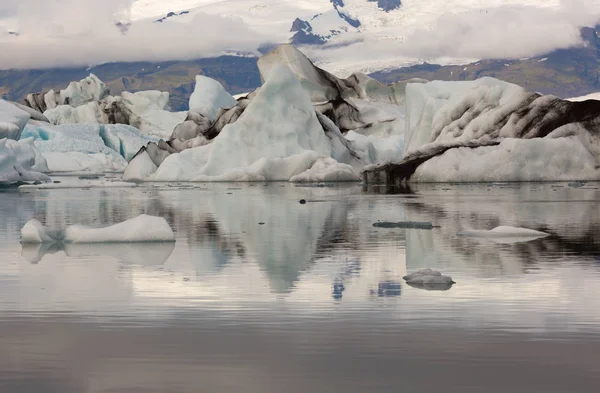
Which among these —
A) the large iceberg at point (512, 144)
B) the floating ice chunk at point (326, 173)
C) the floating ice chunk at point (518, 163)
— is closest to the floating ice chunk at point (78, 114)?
the floating ice chunk at point (326, 173)

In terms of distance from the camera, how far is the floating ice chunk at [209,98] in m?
57.9

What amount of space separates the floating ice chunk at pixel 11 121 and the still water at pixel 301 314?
105 ft

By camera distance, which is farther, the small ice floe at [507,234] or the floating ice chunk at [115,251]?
the small ice floe at [507,234]

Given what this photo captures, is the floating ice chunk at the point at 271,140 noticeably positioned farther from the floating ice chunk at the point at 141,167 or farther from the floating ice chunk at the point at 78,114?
the floating ice chunk at the point at 78,114

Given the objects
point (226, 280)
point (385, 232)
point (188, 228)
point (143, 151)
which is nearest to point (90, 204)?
point (188, 228)

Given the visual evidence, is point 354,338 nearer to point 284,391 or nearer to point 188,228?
point 284,391

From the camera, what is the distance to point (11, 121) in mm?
47719

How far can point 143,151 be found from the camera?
147 feet

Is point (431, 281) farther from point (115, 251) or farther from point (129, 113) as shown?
point (129, 113)

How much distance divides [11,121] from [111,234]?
121ft

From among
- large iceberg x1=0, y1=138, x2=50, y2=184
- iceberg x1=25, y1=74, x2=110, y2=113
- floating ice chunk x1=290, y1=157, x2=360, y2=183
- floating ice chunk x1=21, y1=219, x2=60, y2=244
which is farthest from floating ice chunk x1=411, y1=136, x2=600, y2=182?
iceberg x1=25, y1=74, x2=110, y2=113

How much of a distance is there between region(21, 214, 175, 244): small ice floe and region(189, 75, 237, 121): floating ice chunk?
4387 centimetres

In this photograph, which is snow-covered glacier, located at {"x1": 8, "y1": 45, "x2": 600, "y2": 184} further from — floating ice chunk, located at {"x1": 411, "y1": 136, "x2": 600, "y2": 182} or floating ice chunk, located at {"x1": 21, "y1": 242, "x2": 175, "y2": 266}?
floating ice chunk, located at {"x1": 21, "y1": 242, "x2": 175, "y2": 266}

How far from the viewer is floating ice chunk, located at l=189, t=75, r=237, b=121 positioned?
57875 millimetres
